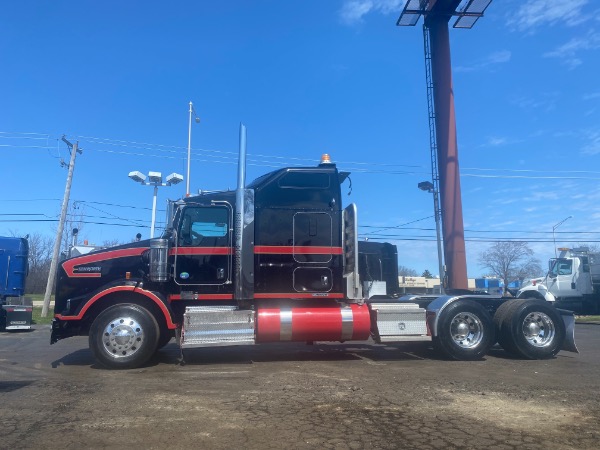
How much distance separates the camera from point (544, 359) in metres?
9.24

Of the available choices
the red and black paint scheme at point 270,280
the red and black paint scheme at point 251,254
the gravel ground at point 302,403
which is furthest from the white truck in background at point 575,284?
the red and black paint scheme at point 251,254

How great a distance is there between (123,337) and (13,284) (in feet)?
32.7

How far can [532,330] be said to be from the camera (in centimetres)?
934

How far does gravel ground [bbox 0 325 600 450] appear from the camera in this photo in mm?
4367

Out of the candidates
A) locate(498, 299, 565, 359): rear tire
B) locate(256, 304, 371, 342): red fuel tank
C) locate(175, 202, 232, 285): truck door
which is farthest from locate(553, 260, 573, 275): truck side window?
locate(175, 202, 232, 285): truck door

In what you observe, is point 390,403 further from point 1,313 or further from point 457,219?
point 1,313

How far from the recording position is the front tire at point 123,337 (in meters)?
7.98

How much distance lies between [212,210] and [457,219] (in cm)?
1157

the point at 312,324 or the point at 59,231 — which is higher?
the point at 59,231

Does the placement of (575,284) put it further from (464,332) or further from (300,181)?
(300,181)

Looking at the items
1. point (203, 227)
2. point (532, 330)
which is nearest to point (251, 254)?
point (203, 227)

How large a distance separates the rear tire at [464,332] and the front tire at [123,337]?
5307 millimetres

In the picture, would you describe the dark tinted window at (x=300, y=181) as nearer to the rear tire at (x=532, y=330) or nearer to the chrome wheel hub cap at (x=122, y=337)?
the chrome wheel hub cap at (x=122, y=337)

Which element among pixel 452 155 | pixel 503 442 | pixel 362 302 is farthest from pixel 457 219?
pixel 503 442
